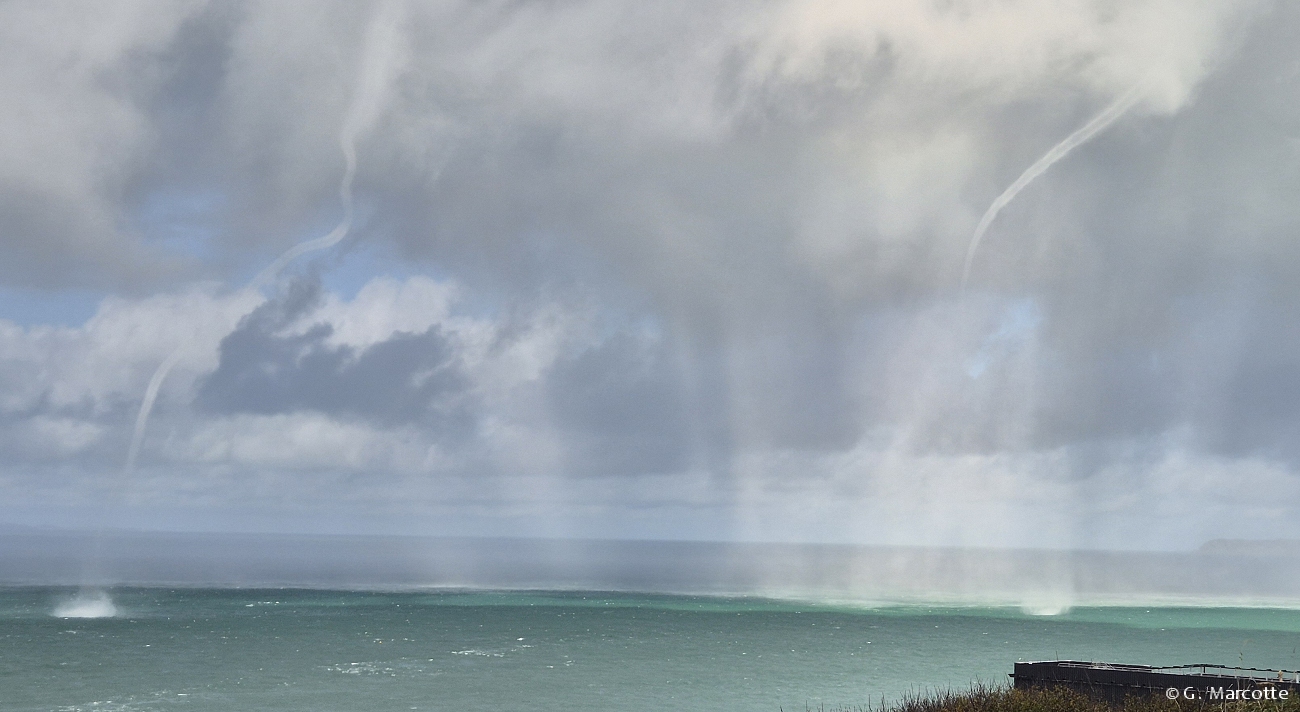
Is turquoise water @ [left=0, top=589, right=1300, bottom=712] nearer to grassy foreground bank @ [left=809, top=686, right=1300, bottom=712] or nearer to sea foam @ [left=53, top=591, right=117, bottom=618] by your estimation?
sea foam @ [left=53, top=591, right=117, bottom=618]

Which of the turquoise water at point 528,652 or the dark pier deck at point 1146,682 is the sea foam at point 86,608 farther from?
the dark pier deck at point 1146,682

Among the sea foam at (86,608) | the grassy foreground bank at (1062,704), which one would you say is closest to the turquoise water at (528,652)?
the sea foam at (86,608)

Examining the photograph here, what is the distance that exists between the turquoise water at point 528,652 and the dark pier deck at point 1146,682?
3641cm

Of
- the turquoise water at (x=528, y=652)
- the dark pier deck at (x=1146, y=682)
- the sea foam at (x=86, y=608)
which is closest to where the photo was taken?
the dark pier deck at (x=1146, y=682)

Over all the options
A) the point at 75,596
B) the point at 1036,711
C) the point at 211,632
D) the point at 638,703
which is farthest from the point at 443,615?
the point at 1036,711

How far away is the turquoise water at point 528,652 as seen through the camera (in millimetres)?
93875

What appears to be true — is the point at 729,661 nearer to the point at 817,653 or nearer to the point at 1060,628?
the point at 817,653

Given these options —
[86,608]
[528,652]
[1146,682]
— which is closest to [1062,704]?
[1146,682]

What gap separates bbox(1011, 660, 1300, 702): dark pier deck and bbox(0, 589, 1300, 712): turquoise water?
36.4 m

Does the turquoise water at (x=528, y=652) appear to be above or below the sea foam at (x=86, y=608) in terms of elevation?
below

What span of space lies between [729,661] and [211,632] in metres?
64.8

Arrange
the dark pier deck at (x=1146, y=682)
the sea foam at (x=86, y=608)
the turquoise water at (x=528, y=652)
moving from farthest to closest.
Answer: the sea foam at (x=86, y=608)
the turquoise water at (x=528, y=652)
the dark pier deck at (x=1146, y=682)

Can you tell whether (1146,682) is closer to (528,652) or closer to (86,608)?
(528,652)

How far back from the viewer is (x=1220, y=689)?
50719 millimetres
